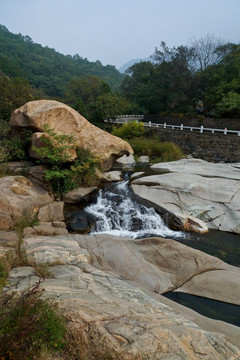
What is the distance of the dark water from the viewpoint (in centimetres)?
550

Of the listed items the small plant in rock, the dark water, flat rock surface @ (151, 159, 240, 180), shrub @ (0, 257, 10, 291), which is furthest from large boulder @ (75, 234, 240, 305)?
flat rock surface @ (151, 159, 240, 180)

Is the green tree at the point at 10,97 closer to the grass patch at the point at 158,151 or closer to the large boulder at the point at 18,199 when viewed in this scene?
the large boulder at the point at 18,199

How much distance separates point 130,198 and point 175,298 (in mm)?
5665

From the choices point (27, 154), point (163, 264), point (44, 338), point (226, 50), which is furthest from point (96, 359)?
point (226, 50)

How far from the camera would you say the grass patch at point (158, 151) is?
1808 centimetres

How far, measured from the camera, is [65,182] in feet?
37.7

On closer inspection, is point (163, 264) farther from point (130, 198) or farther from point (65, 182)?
point (65, 182)

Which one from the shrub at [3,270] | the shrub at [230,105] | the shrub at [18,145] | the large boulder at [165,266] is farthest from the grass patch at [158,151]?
the shrub at [3,270]

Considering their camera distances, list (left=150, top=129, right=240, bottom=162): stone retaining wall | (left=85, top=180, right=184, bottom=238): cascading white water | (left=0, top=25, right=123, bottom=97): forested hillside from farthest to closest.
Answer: (left=0, top=25, right=123, bottom=97): forested hillside < (left=150, top=129, right=240, bottom=162): stone retaining wall < (left=85, top=180, right=184, bottom=238): cascading white water

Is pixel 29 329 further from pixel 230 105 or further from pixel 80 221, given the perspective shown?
pixel 230 105

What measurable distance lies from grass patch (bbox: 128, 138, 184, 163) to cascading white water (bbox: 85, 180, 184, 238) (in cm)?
742

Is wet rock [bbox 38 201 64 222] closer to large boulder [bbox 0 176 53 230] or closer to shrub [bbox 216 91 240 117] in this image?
large boulder [bbox 0 176 53 230]

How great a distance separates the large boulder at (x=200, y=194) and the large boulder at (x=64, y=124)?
2.85m

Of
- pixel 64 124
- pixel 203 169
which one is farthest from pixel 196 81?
pixel 64 124
